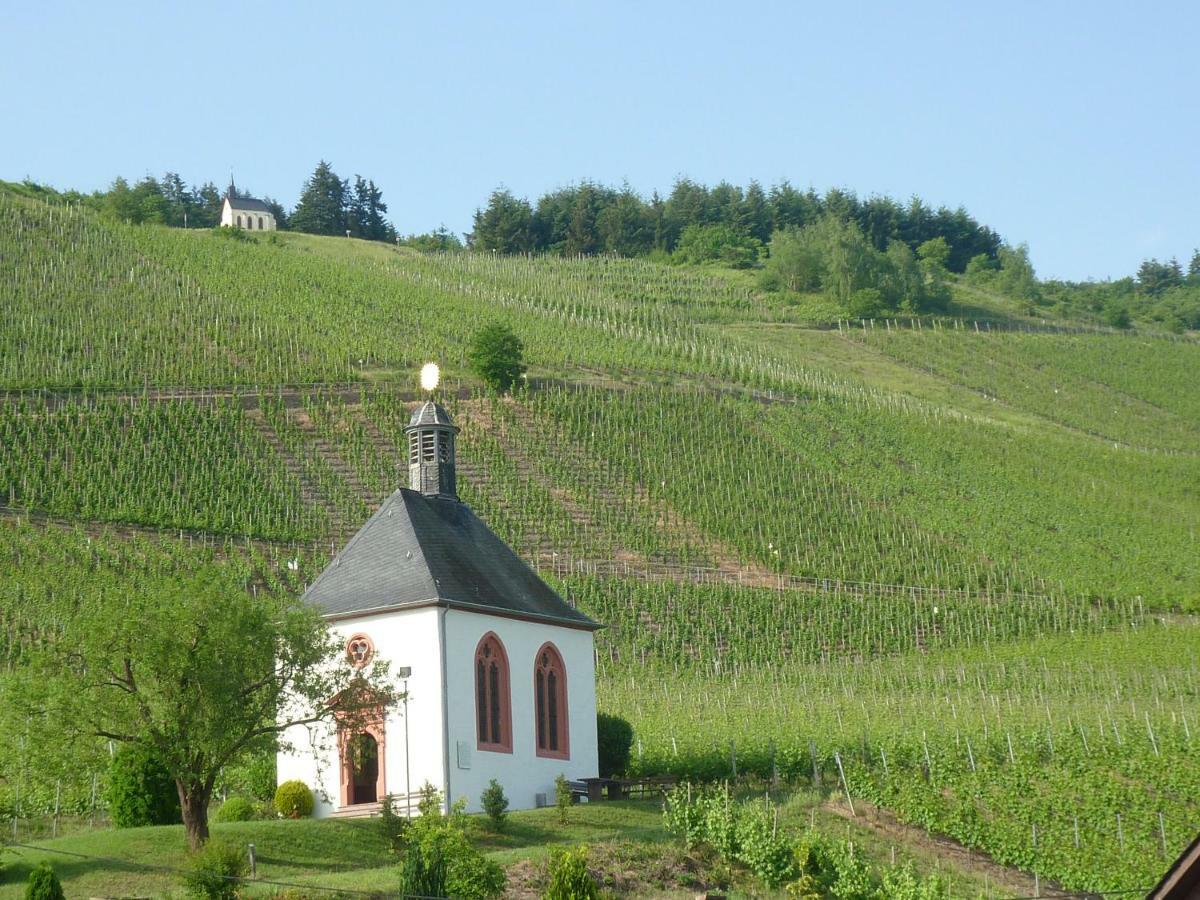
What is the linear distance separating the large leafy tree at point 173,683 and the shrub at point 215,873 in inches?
136

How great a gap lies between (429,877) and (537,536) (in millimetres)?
39198

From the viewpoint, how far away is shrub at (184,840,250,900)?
1013 inches

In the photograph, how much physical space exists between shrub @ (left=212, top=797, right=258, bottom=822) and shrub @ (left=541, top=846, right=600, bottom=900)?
10.2m

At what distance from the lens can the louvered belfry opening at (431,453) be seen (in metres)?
42.5

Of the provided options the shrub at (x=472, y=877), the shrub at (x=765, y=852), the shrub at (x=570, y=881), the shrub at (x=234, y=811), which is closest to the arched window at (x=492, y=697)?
the shrub at (x=234, y=811)

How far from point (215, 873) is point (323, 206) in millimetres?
149047

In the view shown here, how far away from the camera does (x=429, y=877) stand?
25750mm

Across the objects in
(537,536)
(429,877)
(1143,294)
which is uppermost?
(1143,294)

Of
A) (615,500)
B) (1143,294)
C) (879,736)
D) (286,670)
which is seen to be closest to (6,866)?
(286,670)

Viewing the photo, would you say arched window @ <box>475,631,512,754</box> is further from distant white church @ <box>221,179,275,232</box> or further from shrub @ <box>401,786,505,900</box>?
distant white church @ <box>221,179,275,232</box>

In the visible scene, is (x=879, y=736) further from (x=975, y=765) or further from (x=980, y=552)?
(x=980, y=552)

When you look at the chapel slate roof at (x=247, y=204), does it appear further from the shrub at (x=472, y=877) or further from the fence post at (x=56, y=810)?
the shrub at (x=472, y=877)

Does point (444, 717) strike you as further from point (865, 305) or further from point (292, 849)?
point (865, 305)

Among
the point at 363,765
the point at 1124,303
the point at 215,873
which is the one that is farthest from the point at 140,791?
the point at 1124,303
